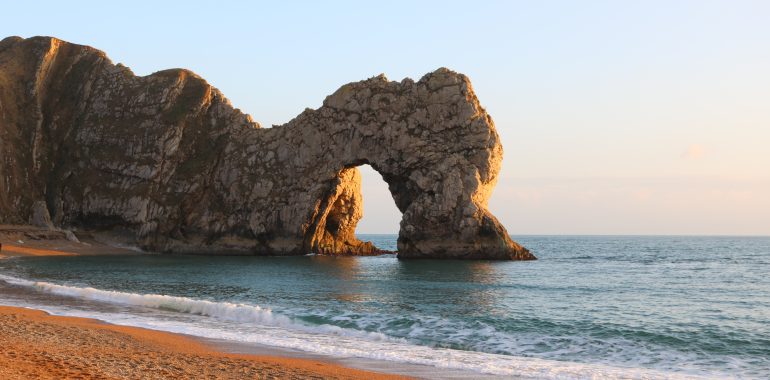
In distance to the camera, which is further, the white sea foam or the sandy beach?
the white sea foam

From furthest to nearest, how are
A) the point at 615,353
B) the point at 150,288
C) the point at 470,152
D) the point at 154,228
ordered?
1. the point at 154,228
2. the point at 470,152
3. the point at 150,288
4. the point at 615,353

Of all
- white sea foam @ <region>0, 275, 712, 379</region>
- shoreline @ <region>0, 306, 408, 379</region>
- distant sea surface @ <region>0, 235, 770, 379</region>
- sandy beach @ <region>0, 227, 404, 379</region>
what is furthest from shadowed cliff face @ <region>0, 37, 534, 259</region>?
shoreline @ <region>0, 306, 408, 379</region>

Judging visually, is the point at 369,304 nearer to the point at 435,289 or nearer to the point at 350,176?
the point at 435,289

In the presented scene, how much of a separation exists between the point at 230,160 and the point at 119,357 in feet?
251

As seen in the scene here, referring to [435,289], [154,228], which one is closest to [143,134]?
[154,228]

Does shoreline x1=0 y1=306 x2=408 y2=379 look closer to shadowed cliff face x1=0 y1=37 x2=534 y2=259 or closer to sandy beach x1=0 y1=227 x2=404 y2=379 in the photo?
sandy beach x1=0 y1=227 x2=404 y2=379

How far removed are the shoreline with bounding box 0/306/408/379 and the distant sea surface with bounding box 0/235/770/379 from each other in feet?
7.47

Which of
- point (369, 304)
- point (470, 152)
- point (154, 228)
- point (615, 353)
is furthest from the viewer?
point (154, 228)

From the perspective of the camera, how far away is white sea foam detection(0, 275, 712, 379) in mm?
18312

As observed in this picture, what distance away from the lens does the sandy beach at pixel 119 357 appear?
14664mm

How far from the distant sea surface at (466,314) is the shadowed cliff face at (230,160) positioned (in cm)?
2550

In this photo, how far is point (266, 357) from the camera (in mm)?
18797

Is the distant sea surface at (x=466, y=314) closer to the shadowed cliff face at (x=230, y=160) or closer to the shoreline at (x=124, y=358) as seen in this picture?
the shoreline at (x=124, y=358)

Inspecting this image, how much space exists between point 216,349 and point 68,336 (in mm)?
4484
